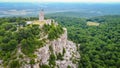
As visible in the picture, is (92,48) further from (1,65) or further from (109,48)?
(1,65)

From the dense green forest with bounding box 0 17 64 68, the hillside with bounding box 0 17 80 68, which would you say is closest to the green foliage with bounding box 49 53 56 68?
the hillside with bounding box 0 17 80 68

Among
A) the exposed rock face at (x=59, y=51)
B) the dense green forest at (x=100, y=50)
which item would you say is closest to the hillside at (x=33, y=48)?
the exposed rock face at (x=59, y=51)

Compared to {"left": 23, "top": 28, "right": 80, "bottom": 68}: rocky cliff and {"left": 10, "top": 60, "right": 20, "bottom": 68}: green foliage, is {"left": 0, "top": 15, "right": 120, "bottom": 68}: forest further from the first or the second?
{"left": 23, "top": 28, "right": 80, "bottom": 68}: rocky cliff

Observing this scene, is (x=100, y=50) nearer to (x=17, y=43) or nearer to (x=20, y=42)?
(x=20, y=42)

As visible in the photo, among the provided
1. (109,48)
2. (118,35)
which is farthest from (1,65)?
(118,35)

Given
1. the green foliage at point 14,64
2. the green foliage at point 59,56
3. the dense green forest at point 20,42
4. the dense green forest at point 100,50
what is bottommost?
the dense green forest at point 100,50

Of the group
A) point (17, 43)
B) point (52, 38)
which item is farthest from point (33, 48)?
point (52, 38)

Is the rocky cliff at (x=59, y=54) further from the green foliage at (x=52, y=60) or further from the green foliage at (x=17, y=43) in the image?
the green foliage at (x=17, y=43)

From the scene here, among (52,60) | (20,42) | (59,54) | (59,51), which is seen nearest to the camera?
(20,42)

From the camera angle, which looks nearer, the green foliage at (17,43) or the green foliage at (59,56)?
the green foliage at (17,43)

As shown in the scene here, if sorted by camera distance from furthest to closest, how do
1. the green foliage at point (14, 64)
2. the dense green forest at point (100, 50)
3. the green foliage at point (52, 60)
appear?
the dense green forest at point (100, 50) < the green foliage at point (52, 60) < the green foliage at point (14, 64)

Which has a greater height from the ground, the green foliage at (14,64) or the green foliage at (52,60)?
the green foliage at (14,64)
